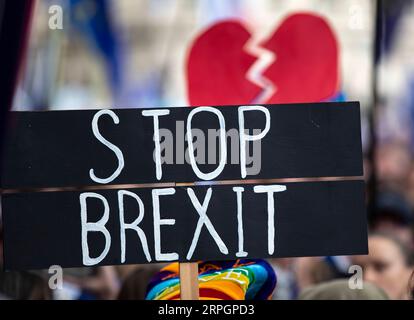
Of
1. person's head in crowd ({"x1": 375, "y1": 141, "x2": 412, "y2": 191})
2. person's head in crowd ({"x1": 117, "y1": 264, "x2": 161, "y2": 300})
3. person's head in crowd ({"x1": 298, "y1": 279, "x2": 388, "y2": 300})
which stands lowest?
person's head in crowd ({"x1": 298, "y1": 279, "x2": 388, "y2": 300})

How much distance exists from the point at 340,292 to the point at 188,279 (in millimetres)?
1057

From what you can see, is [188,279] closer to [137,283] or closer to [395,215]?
[137,283]

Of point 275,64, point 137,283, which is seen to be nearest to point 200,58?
point 275,64

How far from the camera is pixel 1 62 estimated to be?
11.3 ft

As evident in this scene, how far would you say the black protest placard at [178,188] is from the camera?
274 centimetres

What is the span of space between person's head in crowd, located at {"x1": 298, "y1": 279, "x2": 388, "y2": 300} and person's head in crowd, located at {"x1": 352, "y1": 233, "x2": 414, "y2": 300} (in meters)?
0.04

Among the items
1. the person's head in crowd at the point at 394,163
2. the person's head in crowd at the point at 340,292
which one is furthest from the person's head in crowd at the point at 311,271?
the person's head in crowd at the point at 394,163

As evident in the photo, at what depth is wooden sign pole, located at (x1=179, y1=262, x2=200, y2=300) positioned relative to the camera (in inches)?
110

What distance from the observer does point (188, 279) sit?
2.80m

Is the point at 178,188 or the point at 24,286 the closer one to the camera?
the point at 178,188

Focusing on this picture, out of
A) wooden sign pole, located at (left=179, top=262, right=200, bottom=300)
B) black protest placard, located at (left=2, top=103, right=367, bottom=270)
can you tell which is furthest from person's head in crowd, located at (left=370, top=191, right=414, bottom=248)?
wooden sign pole, located at (left=179, top=262, right=200, bottom=300)

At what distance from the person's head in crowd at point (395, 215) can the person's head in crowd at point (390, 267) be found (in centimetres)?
4

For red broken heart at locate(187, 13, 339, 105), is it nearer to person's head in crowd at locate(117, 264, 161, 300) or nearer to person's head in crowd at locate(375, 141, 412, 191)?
person's head in crowd at locate(375, 141, 412, 191)
